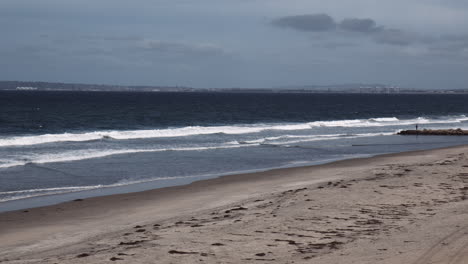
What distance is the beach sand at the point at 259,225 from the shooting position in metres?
8.29

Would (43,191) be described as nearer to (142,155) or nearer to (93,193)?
(93,193)

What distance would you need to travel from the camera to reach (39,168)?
66.0 ft

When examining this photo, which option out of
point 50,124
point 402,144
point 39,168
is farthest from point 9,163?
point 50,124

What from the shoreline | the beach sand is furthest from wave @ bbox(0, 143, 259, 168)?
the beach sand

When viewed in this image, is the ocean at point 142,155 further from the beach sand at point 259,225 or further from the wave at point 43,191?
the beach sand at point 259,225

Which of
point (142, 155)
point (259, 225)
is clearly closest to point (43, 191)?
point (259, 225)

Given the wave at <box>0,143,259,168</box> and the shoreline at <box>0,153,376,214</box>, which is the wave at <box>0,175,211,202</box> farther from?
the wave at <box>0,143,259,168</box>

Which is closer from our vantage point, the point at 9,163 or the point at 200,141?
the point at 9,163

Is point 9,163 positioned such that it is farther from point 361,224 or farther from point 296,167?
point 361,224

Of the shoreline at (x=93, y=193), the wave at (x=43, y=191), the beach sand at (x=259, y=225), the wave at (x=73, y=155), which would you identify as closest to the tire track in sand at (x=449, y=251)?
the beach sand at (x=259, y=225)

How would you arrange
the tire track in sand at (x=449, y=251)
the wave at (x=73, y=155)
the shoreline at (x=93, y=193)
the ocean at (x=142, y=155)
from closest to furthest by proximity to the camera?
the tire track in sand at (x=449, y=251), the shoreline at (x=93, y=193), the ocean at (x=142, y=155), the wave at (x=73, y=155)

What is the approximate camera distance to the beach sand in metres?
8.29

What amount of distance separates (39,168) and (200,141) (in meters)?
14.4

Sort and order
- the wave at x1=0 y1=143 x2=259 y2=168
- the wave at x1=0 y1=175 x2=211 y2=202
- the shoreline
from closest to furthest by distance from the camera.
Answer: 1. the shoreline
2. the wave at x1=0 y1=175 x2=211 y2=202
3. the wave at x1=0 y1=143 x2=259 y2=168
